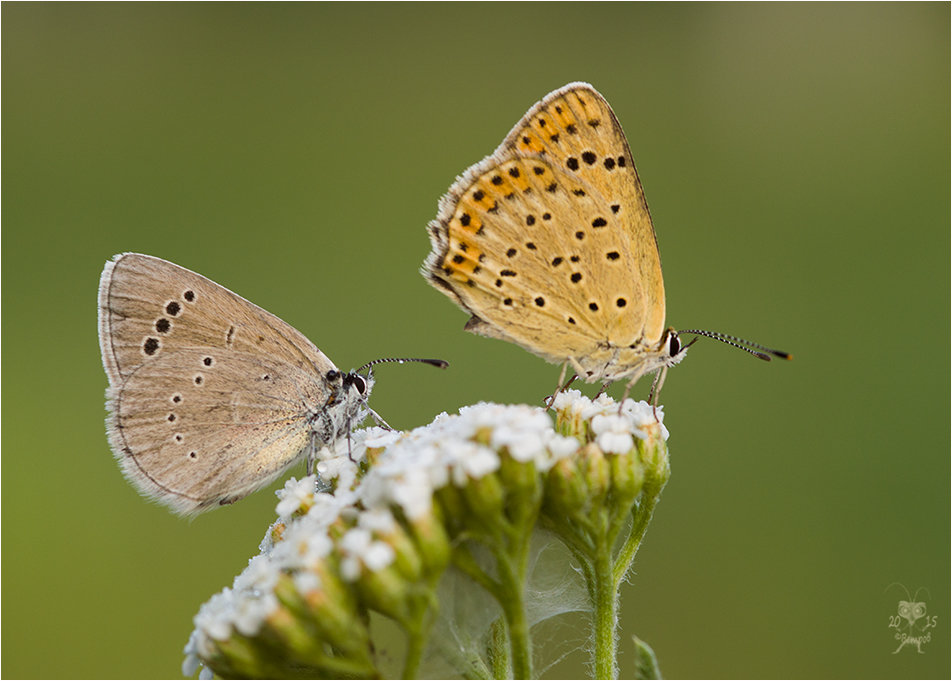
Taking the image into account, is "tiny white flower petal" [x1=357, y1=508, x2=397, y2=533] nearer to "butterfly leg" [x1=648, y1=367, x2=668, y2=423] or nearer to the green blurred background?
"butterfly leg" [x1=648, y1=367, x2=668, y2=423]

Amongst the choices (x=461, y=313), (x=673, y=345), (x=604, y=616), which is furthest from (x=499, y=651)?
(x=461, y=313)

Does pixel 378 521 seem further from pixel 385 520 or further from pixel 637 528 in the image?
pixel 637 528

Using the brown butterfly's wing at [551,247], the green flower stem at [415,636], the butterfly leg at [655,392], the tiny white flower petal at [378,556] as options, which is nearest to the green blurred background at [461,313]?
the butterfly leg at [655,392]

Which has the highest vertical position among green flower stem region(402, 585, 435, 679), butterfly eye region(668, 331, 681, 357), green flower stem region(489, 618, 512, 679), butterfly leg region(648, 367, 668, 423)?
butterfly eye region(668, 331, 681, 357)

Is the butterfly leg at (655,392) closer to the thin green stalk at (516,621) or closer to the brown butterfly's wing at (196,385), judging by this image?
the thin green stalk at (516,621)

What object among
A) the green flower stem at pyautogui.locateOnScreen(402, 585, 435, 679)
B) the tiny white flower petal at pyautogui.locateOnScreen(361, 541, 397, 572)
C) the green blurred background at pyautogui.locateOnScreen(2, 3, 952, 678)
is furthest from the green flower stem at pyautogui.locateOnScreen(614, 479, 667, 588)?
the green blurred background at pyautogui.locateOnScreen(2, 3, 952, 678)

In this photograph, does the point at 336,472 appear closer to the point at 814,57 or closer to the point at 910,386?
the point at 910,386
